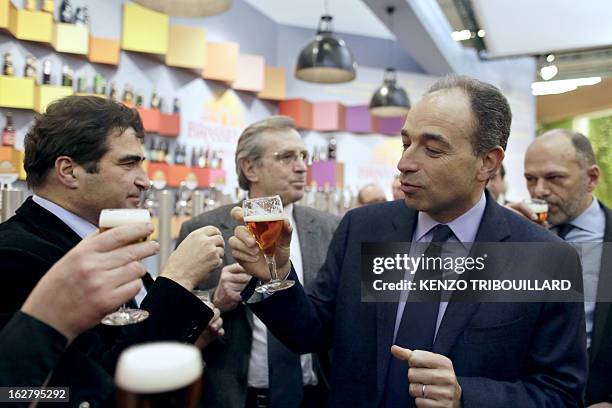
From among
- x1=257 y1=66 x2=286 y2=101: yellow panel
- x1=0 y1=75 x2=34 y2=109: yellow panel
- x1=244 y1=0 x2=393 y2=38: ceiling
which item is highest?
x1=244 y1=0 x2=393 y2=38: ceiling


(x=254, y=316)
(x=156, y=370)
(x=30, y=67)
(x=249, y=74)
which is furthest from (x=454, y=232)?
(x=249, y=74)

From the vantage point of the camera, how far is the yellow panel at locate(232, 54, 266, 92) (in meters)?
7.79

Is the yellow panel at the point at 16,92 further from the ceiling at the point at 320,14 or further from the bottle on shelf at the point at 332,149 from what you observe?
the bottle on shelf at the point at 332,149

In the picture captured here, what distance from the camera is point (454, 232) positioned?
1.57 metres

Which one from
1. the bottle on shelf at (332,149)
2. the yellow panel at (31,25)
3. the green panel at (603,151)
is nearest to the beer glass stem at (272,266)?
the yellow panel at (31,25)

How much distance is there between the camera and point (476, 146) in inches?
61.6

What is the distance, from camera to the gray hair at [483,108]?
5.11 ft

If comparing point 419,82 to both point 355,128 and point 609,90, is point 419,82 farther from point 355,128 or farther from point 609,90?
point 609,90

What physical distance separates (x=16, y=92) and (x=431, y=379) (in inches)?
189

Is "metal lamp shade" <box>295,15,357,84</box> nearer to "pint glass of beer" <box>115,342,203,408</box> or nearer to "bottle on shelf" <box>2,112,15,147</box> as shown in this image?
"bottle on shelf" <box>2,112,15,147</box>

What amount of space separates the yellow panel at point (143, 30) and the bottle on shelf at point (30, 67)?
138cm

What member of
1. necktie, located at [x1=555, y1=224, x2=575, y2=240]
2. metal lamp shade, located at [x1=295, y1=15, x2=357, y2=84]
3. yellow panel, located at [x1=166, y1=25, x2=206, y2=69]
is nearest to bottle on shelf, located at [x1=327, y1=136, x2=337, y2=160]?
yellow panel, located at [x1=166, y1=25, x2=206, y2=69]

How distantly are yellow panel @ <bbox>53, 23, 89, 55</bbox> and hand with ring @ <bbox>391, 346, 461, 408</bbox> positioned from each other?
210 inches

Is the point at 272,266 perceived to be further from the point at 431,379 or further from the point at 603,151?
the point at 603,151
